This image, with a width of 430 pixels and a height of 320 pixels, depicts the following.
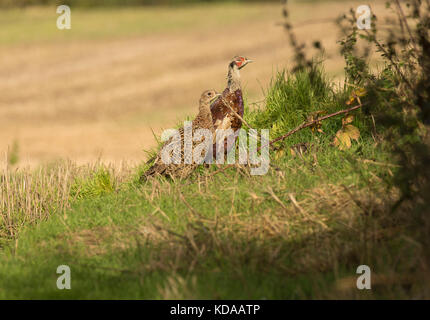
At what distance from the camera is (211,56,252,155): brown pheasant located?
770cm

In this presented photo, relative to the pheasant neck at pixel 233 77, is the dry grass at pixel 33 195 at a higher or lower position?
lower

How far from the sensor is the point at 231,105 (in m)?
7.79

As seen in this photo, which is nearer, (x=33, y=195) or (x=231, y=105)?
(x=33, y=195)

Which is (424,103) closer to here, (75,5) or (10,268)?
(10,268)

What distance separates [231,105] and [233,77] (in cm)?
34

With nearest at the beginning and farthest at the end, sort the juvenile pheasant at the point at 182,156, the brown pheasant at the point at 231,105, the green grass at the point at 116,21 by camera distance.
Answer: the juvenile pheasant at the point at 182,156 < the brown pheasant at the point at 231,105 < the green grass at the point at 116,21

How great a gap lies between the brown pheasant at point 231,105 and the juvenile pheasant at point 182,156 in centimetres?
18

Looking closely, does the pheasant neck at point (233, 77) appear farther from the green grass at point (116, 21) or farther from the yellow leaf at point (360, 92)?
the green grass at point (116, 21)

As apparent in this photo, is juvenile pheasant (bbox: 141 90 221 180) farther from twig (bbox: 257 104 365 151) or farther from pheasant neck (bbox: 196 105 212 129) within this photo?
twig (bbox: 257 104 365 151)

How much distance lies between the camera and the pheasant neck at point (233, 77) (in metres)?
7.81

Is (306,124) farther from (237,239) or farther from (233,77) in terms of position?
(237,239)

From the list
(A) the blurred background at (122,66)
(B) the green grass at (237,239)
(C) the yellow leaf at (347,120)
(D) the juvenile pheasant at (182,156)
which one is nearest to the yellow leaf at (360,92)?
(C) the yellow leaf at (347,120)

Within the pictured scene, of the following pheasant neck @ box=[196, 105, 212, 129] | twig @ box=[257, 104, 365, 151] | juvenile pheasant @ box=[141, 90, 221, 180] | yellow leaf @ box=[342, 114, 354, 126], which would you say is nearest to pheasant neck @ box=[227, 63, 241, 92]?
juvenile pheasant @ box=[141, 90, 221, 180]

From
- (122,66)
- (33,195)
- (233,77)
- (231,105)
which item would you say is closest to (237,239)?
(231,105)
